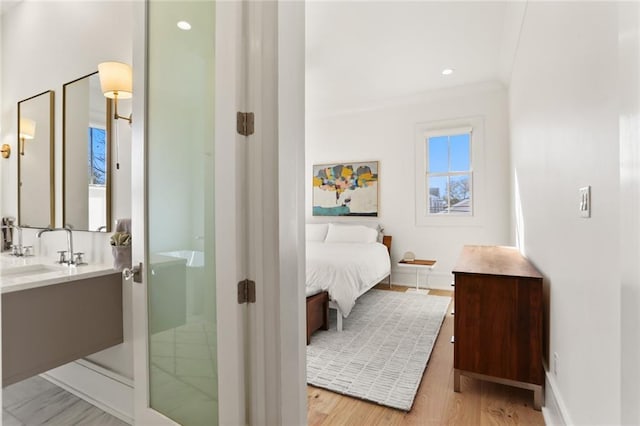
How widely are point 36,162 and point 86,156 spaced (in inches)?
25.6

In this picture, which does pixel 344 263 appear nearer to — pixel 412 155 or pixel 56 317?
pixel 56 317

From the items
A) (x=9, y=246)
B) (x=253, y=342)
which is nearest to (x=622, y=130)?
(x=253, y=342)

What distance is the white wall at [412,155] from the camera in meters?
4.65

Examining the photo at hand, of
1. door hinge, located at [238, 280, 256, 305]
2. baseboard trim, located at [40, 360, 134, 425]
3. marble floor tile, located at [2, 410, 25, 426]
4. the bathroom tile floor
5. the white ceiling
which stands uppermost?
the white ceiling

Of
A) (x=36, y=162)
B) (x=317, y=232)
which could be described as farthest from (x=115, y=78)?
(x=317, y=232)

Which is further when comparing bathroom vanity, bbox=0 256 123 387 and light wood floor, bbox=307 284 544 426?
light wood floor, bbox=307 284 544 426

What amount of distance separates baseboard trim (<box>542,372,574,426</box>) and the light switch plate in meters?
0.97

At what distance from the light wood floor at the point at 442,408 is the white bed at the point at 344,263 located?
3.45 ft

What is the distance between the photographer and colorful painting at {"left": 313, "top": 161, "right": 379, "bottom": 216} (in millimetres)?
5512

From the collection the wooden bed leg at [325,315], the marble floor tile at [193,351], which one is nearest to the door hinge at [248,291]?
the marble floor tile at [193,351]

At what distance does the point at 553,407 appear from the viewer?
1.78 m

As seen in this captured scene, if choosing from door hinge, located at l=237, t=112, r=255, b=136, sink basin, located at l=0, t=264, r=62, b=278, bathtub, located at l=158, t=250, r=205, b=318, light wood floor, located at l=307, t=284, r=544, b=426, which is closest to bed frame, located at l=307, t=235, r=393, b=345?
light wood floor, located at l=307, t=284, r=544, b=426

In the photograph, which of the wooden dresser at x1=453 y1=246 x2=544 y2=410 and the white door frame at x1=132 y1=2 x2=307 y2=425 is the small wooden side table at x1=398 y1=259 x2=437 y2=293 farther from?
the white door frame at x1=132 y1=2 x2=307 y2=425

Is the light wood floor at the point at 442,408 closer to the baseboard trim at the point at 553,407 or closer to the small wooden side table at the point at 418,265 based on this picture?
the baseboard trim at the point at 553,407
